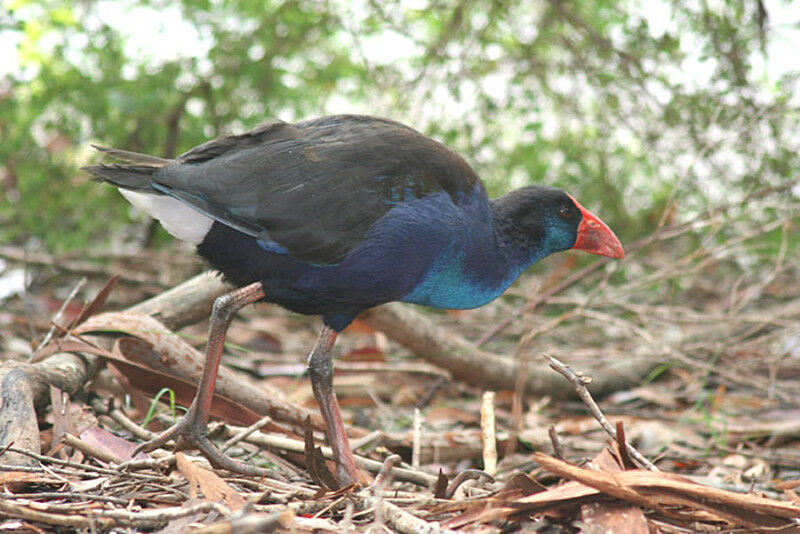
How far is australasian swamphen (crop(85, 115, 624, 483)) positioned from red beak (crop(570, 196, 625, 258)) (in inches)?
21.4

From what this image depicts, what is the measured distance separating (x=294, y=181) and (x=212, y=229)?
0.35m

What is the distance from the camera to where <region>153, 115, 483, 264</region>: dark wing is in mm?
2936

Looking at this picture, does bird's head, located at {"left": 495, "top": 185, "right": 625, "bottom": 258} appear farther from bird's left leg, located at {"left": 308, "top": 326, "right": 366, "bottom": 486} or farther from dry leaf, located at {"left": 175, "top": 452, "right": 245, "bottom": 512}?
dry leaf, located at {"left": 175, "top": 452, "right": 245, "bottom": 512}

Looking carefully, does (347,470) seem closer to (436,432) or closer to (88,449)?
(88,449)

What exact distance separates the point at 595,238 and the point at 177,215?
1.66m

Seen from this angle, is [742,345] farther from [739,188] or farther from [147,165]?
[147,165]

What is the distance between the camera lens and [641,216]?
21.5 feet

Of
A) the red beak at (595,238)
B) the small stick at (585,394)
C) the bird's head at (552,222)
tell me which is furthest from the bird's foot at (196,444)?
the red beak at (595,238)

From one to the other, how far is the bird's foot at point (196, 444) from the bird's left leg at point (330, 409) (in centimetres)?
35

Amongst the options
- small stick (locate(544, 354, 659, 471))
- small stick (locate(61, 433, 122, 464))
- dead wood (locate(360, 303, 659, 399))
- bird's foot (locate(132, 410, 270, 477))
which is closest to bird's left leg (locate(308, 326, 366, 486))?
bird's foot (locate(132, 410, 270, 477))

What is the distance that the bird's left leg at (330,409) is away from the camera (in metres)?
3.12

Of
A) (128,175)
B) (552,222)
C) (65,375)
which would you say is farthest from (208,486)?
(552,222)

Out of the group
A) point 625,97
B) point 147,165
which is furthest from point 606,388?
point 147,165

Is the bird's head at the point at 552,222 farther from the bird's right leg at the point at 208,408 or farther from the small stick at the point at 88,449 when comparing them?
the small stick at the point at 88,449
